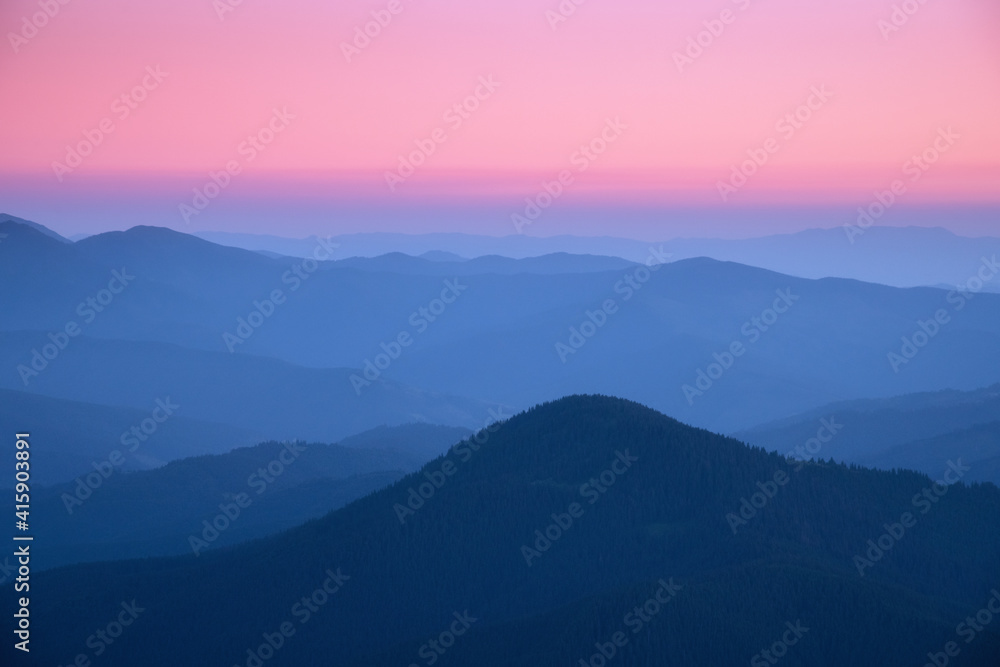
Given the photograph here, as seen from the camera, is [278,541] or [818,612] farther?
[278,541]

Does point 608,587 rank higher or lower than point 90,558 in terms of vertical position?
higher

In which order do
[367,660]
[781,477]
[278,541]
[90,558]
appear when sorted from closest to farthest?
1. [367,660]
2. [781,477]
3. [278,541]
4. [90,558]

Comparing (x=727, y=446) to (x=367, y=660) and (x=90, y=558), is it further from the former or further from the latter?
(x=90, y=558)

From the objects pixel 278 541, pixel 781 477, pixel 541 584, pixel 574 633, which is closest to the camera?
pixel 574 633

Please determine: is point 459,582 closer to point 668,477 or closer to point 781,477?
point 668,477

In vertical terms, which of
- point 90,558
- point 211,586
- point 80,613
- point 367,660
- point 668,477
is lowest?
point 90,558

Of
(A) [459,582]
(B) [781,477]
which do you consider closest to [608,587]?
(A) [459,582]
